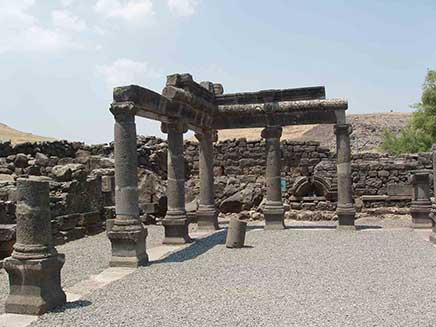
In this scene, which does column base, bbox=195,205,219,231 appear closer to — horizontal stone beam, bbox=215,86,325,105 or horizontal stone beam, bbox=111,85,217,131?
horizontal stone beam, bbox=111,85,217,131

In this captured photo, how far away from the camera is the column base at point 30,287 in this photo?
655cm

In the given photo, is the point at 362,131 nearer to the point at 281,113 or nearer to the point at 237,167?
the point at 237,167

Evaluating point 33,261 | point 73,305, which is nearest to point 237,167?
point 73,305

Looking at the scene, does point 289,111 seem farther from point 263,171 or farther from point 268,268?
point 268,268

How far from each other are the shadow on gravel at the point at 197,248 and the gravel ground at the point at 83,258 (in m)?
1.16

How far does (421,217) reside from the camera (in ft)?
49.8

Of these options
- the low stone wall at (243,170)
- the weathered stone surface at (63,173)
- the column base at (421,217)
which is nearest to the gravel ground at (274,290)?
the column base at (421,217)

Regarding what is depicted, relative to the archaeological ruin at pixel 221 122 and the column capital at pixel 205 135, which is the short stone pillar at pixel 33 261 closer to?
the archaeological ruin at pixel 221 122

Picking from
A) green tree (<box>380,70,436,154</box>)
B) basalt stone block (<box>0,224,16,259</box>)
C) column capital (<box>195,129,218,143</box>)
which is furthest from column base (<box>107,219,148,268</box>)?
green tree (<box>380,70,436,154</box>)

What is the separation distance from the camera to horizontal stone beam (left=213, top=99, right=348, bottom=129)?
1556 cm

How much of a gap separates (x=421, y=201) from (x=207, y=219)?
6.52m

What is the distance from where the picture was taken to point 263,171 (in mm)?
21188

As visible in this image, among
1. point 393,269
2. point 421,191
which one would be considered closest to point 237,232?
point 393,269

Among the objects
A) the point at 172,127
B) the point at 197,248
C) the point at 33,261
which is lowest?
the point at 197,248
